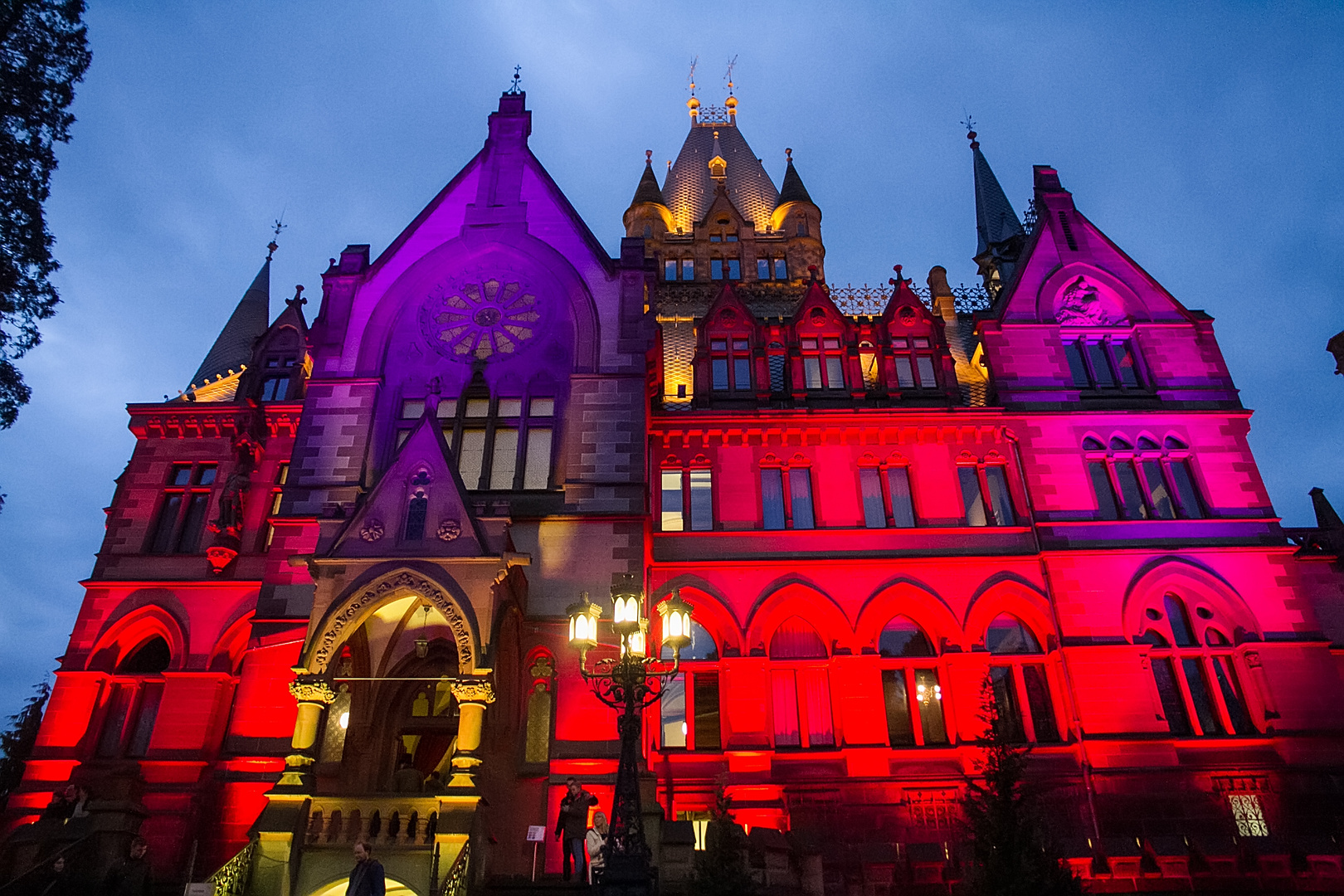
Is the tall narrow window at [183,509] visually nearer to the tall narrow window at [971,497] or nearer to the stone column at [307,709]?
the stone column at [307,709]

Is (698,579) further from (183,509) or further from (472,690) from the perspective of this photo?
(183,509)

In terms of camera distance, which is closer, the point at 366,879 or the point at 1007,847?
the point at 366,879

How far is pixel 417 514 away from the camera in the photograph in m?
17.7

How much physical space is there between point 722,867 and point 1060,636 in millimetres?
11905

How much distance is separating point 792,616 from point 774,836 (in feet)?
25.7

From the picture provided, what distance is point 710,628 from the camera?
2142 cm

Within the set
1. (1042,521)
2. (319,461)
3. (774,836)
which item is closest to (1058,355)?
(1042,521)

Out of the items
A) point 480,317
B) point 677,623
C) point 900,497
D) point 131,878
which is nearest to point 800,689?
point 900,497

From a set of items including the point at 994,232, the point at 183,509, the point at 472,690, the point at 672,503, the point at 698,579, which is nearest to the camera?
the point at 472,690

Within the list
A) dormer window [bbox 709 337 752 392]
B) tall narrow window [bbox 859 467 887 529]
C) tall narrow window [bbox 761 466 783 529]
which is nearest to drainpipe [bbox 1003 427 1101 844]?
tall narrow window [bbox 859 467 887 529]

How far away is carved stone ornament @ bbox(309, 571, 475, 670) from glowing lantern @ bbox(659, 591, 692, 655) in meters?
4.54

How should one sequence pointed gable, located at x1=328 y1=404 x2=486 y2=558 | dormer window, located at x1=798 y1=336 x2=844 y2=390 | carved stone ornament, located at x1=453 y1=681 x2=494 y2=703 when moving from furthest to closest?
dormer window, located at x1=798 y1=336 x2=844 y2=390 < pointed gable, located at x1=328 y1=404 x2=486 y2=558 < carved stone ornament, located at x1=453 y1=681 x2=494 y2=703

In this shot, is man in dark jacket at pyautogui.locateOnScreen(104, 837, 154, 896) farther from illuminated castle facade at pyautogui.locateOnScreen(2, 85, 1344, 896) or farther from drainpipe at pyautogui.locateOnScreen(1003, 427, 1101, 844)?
drainpipe at pyautogui.locateOnScreen(1003, 427, 1101, 844)

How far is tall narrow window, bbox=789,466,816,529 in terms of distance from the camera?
22.8 metres
